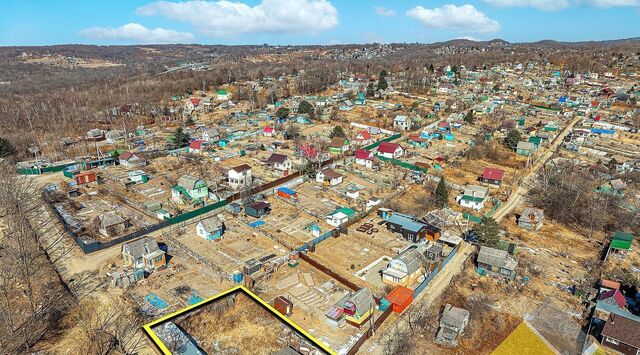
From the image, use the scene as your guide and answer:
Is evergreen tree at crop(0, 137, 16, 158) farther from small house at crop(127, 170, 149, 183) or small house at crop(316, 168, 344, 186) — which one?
small house at crop(316, 168, 344, 186)

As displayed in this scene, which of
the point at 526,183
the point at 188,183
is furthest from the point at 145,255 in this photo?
the point at 526,183

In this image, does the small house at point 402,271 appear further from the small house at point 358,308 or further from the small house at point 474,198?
the small house at point 474,198

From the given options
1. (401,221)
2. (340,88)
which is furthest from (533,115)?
(401,221)

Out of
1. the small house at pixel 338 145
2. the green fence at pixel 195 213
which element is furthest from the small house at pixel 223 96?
the green fence at pixel 195 213

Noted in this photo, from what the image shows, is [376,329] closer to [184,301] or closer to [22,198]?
[184,301]

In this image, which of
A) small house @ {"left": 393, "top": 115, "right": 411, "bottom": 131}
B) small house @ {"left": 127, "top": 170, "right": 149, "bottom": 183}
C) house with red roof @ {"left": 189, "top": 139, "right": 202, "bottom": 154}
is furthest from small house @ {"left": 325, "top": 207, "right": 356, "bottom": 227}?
small house @ {"left": 393, "top": 115, "right": 411, "bottom": 131}

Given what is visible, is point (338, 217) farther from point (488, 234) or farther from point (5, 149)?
point (5, 149)

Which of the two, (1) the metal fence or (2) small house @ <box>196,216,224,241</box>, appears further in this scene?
(2) small house @ <box>196,216,224,241</box>
